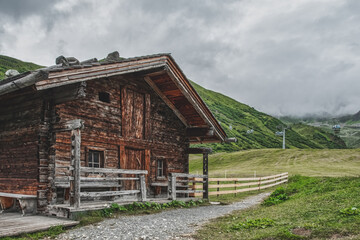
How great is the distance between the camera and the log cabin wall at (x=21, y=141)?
12.0m

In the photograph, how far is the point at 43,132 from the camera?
39.5 feet

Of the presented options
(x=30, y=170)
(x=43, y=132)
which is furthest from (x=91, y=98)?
(x=30, y=170)

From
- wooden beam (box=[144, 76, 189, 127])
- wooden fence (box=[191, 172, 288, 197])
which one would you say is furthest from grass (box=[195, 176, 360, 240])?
wooden fence (box=[191, 172, 288, 197])

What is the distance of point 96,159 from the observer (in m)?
13.9

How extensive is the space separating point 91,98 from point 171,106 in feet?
17.4

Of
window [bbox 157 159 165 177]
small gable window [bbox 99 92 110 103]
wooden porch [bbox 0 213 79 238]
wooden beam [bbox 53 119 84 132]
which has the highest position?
small gable window [bbox 99 92 110 103]

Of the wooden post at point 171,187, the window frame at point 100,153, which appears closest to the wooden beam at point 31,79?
the window frame at point 100,153

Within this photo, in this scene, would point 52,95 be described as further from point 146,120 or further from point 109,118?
point 146,120

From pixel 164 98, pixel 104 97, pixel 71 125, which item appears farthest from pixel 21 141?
pixel 164 98

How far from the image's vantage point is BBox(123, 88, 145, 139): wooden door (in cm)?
1527

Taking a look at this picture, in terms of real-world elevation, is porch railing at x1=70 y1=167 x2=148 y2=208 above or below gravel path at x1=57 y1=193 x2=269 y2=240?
above

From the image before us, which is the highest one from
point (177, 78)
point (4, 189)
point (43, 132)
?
point (177, 78)

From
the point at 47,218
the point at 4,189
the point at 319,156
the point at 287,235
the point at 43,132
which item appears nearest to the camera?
the point at 287,235

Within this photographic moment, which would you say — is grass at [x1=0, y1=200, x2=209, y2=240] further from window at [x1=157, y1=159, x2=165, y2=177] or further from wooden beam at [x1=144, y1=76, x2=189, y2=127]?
wooden beam at [x1=144, y1=76, x2=189, y2=127]
